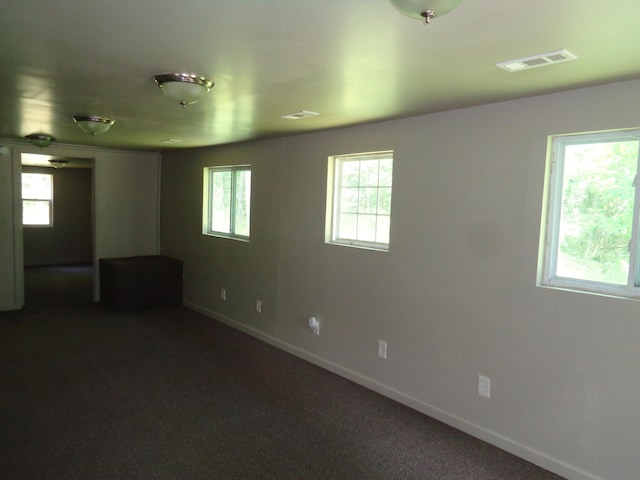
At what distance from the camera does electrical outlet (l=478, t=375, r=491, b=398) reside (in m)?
2.96

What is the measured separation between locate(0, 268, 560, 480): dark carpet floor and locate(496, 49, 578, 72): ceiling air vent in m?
2.15

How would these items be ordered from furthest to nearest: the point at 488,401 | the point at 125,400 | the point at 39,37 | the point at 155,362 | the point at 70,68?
the point at 155,362 → the point at 125,400 → the point at 488,401 → the point at 70,68 → the point at 39,37

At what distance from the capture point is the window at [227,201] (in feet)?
17.7

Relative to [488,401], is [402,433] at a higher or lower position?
lower

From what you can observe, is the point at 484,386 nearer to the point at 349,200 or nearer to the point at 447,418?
the point at 447,418

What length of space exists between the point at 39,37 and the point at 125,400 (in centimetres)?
254

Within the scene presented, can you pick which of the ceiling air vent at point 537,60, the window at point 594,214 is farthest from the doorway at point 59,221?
the ceiling air vent at point 537,60

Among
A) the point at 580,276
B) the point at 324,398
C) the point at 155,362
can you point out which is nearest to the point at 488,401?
the point at 580,276

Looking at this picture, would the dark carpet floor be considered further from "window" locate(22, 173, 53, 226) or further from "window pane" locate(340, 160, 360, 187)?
"window" locate(22, 173, 53, 226)

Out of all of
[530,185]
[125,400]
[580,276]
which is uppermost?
[530,185]

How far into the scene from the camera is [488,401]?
9.73ft

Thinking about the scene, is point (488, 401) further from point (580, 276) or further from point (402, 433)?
point (580, 276)

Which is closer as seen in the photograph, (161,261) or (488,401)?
(488,401)

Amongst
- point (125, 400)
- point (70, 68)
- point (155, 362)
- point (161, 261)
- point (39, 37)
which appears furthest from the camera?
point (161, 261)
